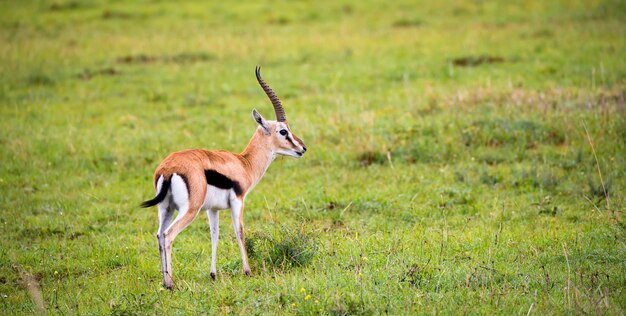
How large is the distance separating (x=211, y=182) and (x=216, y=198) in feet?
0.63

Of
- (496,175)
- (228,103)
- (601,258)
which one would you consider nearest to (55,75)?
(228,103)

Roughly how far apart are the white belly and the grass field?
558 mm

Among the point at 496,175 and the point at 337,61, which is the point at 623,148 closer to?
the point at 496,175

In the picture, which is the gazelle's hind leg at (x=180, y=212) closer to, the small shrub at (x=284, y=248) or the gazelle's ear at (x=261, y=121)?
the small shrub at (x=284, y=248)

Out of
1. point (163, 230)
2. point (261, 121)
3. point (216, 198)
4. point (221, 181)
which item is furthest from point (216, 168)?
point (261, 121)

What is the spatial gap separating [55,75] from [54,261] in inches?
371

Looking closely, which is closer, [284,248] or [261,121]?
[284,248]

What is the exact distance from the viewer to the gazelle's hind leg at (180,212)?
6.46 m

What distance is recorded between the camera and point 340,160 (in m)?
10.9

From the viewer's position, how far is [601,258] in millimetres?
6910

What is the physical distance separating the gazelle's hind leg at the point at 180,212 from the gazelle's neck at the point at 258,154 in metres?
1.20

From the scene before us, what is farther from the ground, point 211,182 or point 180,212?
point 211,182

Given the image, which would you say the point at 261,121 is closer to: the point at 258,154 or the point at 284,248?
the point at 258,154

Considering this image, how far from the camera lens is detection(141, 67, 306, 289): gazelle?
6.49 meters
